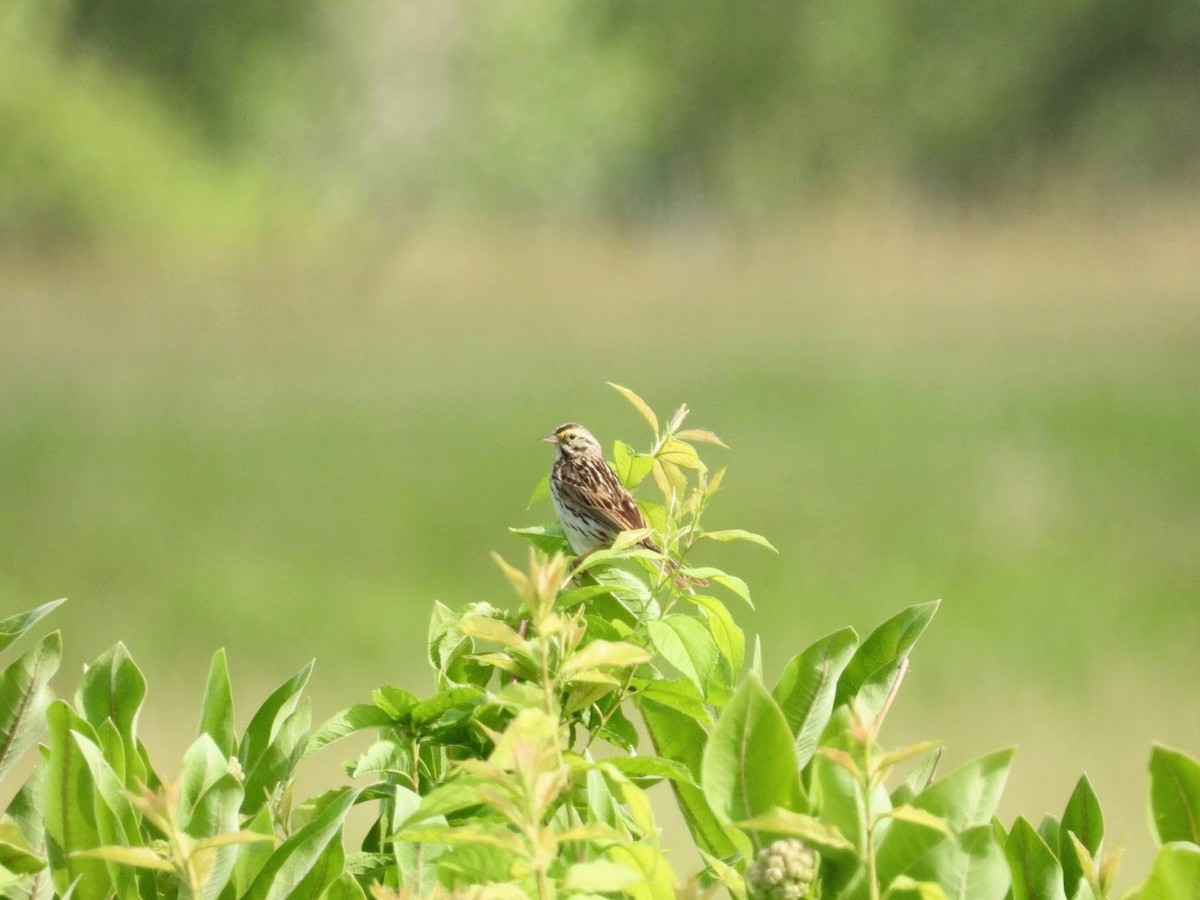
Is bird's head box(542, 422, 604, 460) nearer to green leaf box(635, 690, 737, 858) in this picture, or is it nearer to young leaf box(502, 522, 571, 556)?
young leaf box(502, 522, 571, 556)

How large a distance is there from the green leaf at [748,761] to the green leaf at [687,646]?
11 cm

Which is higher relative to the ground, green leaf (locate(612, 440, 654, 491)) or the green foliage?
green leaf (locate(612, 440, 654, 491))

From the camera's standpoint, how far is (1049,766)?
13.8 feet

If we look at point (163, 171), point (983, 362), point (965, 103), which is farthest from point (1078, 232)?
point (163, 171)

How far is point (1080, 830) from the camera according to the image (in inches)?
29.6

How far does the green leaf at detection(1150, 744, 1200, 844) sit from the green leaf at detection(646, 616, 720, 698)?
0.22 metres

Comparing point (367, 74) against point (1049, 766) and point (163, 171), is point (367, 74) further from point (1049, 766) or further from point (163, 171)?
point (1049, 766)

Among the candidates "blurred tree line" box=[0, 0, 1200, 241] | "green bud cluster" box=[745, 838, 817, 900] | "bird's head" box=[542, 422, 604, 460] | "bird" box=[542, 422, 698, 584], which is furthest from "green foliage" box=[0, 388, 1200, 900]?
"blurred tree line" box=[0, 0, 1200, 241]

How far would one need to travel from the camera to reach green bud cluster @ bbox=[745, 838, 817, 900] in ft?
1.91

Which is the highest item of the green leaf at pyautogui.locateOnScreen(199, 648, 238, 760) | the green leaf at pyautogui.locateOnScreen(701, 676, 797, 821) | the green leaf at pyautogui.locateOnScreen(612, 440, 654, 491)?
the green leaf at pyautogui.locateOnScreen(612, 440, 654, 491)

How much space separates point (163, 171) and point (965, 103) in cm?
676

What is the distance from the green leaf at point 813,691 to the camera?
788 millimetres

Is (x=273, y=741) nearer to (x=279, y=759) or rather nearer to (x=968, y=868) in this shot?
(x=279, y=759)

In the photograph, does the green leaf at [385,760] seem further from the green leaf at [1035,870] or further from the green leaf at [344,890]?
the green leaf at [1035,870]
